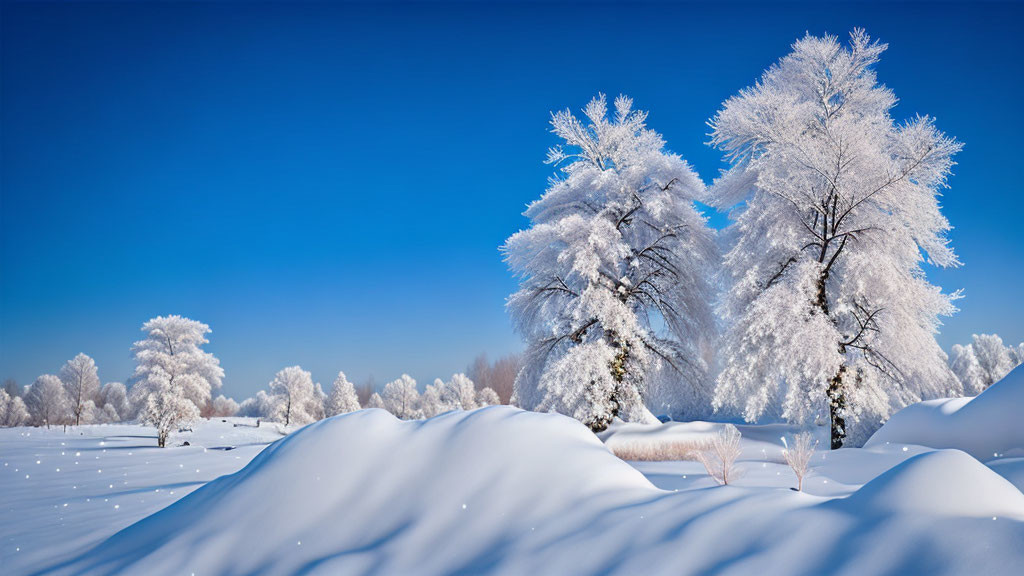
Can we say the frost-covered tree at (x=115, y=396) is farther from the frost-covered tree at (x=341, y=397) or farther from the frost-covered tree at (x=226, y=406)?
the frost-covered tree at (x=341, y=397)

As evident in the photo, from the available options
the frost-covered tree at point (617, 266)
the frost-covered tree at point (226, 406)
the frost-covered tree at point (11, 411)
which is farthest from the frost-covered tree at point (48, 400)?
the frost-covered tree at point (617, 266)

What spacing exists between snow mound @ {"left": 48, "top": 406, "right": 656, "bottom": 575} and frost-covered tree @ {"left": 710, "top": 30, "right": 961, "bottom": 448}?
8.58m

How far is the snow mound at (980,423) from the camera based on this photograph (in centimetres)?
607

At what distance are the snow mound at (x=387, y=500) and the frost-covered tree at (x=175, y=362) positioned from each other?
22017mm

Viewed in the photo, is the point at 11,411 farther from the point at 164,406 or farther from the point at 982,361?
the point at 982,361

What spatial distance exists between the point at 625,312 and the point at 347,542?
10.3 m

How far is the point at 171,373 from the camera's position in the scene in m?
23.2

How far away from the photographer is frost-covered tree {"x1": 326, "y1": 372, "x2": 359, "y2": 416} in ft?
163

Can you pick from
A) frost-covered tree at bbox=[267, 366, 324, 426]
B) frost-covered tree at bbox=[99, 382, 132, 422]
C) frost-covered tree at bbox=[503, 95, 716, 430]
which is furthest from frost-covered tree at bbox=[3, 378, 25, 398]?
frost-covered tree at bbox=[503, 95, 716, 430]

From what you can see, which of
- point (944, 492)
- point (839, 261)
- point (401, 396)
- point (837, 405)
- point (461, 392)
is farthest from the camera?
point (401, 396)

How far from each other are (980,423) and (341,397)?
4914cm

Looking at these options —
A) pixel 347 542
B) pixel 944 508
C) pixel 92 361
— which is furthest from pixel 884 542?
pixel 92 361

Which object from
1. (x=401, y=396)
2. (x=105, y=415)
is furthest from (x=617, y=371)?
(x=105, y=415)

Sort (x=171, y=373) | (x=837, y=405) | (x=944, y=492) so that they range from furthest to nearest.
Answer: (x=171, y=373), (x=837, y=405), (x=944, y=492)
